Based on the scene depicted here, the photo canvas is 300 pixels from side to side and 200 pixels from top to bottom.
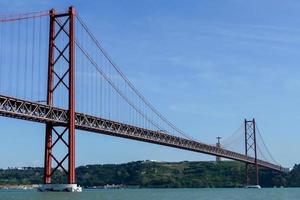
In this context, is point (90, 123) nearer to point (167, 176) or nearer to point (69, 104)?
point (69, 104)

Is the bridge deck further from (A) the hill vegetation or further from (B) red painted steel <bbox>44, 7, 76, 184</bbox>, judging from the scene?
(A) the hill vegetation

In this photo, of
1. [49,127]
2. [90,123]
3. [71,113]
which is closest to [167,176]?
[90,123]

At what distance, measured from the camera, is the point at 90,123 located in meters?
59.6

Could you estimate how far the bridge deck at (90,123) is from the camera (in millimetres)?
49906

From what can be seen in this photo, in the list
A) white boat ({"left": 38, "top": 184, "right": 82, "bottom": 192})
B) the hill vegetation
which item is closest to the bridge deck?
white boat ({"left": 38, "top": 184, "right": 82, "bottom": 192})

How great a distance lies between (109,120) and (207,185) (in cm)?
8760

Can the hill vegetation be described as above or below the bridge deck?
below

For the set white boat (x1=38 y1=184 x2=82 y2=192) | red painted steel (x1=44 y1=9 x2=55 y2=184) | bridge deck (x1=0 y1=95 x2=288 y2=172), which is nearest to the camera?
bridge deck (x1=0 y1=95 x2=288 y2=172)

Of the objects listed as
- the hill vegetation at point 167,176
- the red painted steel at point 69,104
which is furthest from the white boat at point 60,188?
the hill vegetation at point 167,176

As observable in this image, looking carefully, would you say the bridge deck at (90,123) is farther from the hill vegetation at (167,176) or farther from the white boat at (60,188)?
the hill vegetation at (167,176)

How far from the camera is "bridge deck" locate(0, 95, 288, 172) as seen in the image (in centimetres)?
4991

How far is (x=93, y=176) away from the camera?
164 meters

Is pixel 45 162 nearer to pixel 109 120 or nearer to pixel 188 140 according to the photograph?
pixel 109 120

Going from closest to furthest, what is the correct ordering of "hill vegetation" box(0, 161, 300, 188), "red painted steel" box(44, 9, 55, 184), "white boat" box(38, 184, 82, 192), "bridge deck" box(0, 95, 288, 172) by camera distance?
1. "bridge deck" box(0, 95, 288, 172)
2. "white boat" box(38, 184, 82, 192)
3. "red painted steel" box(44, 9, 55, 184)
4. "hill vegetation" box(0, 161, 300, 188)
